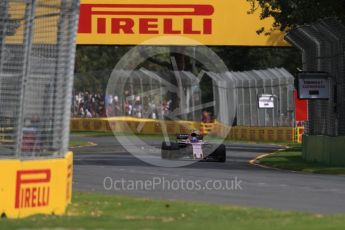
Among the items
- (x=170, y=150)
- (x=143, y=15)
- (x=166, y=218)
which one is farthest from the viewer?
(x=143, y=15)

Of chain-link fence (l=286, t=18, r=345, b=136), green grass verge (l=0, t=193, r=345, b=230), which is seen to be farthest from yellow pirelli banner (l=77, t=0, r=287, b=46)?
green grass verge (l=0, t=193, r=345, b=230)

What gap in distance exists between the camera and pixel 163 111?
49.4m

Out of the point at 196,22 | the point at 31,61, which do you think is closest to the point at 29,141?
the point at 31,61

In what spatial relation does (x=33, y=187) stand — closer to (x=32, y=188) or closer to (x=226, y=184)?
(x=32, y=188)

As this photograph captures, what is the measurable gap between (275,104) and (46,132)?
1398 inches

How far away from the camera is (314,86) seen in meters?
29.8

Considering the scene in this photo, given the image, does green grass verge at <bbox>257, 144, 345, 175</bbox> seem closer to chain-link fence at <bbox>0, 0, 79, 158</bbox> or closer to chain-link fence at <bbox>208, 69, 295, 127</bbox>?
chain-link fence at <bbox>208, 69, 295, 127</bbox>

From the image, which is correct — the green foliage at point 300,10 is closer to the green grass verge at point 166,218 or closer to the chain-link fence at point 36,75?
the green grass verge at point 166,218

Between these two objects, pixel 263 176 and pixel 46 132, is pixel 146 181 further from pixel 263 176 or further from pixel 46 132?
pixel 46 132

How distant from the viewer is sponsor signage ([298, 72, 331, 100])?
29.8 m

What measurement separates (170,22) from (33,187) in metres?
25.9

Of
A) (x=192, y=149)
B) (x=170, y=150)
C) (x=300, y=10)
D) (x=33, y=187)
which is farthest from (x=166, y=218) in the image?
(x=300, y=10)

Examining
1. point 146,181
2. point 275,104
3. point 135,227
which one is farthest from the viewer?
point 275,104

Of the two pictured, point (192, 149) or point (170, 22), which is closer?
point (192, 149)
